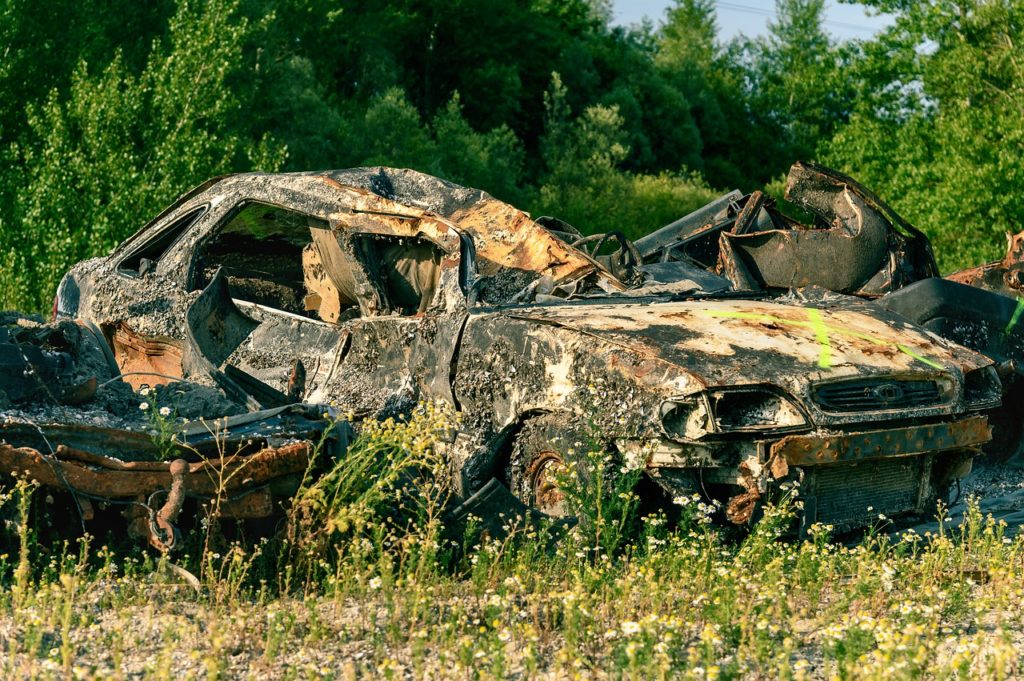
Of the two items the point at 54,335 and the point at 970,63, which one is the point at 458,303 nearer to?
the point at 54,335

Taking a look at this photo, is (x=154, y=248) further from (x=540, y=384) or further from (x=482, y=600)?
(x=482, y=600)

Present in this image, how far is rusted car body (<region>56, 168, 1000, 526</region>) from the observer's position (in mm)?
5414

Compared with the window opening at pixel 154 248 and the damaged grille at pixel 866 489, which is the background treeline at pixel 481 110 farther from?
the damaged grille at pixel 866 489

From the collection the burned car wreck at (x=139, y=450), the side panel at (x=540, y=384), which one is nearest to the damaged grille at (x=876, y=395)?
the side panel at (x=540, y=384)

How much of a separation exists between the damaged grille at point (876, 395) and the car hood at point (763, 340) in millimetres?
52

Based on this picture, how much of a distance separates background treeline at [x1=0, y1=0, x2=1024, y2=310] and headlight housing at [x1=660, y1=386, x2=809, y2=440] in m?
12.3

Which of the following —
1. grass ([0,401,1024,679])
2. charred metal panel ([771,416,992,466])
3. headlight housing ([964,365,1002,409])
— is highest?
headlight housing ([964,365,1002,409])

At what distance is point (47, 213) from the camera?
57.2ft

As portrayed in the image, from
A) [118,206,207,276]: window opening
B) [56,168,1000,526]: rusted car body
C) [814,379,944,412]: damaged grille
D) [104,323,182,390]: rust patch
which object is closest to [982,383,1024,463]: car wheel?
[56,168,1000,526]: rusted car body

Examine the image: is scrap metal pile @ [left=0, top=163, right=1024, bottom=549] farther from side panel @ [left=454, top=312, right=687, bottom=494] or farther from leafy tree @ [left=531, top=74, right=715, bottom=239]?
leafy tree @ [left=531, top=74, right=715, bottom=239]

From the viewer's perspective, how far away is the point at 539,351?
5734 millimetres

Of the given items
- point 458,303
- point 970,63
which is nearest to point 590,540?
point 458,303

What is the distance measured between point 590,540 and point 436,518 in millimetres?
639

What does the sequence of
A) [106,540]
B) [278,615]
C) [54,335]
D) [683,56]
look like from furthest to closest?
[683,56] → [54,335] → [106,540] → [278,615]
